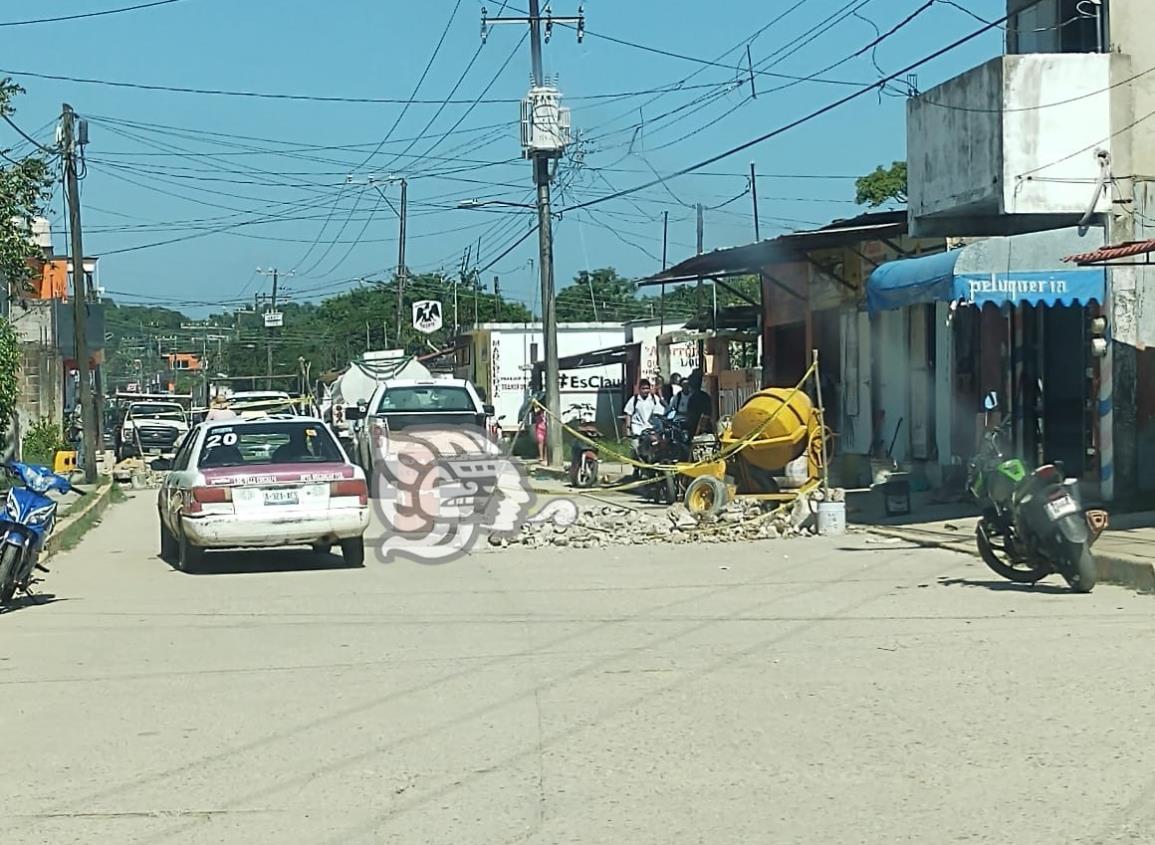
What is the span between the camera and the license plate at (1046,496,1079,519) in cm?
1273

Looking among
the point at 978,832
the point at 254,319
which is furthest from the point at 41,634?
the point at 254,319

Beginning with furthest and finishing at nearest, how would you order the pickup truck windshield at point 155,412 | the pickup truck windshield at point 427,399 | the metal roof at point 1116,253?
the pickup truck windshield at point 155,412
the pickup truck windshield at point 427,399
the metal roof at point 1116,253

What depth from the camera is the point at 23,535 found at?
13.0 meters

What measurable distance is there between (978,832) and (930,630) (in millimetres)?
5289

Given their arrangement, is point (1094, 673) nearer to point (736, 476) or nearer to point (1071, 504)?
point (1071, 504)

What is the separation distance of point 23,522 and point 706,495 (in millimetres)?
10263

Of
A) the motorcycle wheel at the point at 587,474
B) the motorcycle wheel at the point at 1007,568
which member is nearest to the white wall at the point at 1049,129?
the motorcycle wheel at the point at 1007,568

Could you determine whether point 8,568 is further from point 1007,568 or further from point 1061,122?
point 1061,122

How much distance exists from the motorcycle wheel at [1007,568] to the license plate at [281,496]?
6543mm

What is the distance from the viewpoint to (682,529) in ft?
64.3

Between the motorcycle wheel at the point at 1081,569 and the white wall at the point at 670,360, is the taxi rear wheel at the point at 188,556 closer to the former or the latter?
the motorcycle wheel at the point at 1081,569

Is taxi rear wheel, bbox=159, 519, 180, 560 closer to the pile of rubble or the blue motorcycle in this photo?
the pile of rubble

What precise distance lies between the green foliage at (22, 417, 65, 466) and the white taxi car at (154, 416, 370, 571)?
2232 cm

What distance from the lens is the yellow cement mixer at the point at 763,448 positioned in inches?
844
